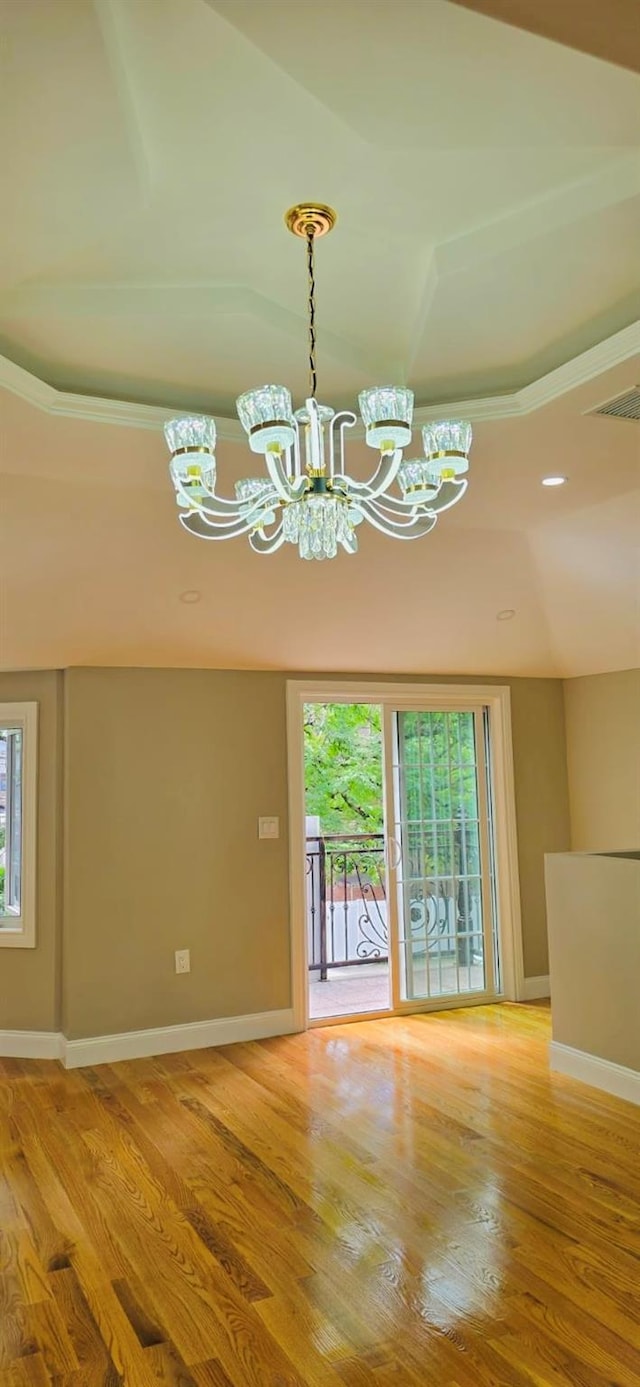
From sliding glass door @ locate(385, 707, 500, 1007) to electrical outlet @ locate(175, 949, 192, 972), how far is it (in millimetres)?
1371

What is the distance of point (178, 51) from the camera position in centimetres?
175

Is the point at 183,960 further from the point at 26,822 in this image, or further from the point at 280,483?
the point at 280,483

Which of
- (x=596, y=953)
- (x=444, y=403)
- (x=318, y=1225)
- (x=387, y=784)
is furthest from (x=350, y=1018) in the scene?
(x=444, y=403)

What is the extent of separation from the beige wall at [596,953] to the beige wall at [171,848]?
163 centimetres

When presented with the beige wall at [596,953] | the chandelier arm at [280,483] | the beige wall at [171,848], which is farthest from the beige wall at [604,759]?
the chandelier arm at [280,483]

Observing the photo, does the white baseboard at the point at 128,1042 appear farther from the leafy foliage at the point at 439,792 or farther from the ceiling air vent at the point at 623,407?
the ceiling air vent at the point at 623,407

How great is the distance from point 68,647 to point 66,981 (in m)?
1.80

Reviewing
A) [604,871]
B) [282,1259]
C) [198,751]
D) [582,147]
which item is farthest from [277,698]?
[582,147]

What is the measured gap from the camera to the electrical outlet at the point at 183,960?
5117 mm

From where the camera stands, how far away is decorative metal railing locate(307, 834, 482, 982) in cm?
592

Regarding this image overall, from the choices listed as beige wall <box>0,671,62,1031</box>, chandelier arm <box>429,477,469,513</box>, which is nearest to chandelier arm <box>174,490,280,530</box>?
chandelier arm <box>429,477,469,513</box>

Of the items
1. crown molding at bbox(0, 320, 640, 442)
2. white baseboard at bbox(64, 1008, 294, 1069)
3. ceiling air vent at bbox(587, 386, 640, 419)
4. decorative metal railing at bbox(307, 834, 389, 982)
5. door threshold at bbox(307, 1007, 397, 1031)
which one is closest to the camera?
crown molding at bbox(0, 320, 640, 442)

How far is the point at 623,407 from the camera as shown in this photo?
124 inches

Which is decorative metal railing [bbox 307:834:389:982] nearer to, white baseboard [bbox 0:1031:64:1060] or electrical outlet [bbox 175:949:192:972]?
electrical outlet [bbox 175:949:192:972]
